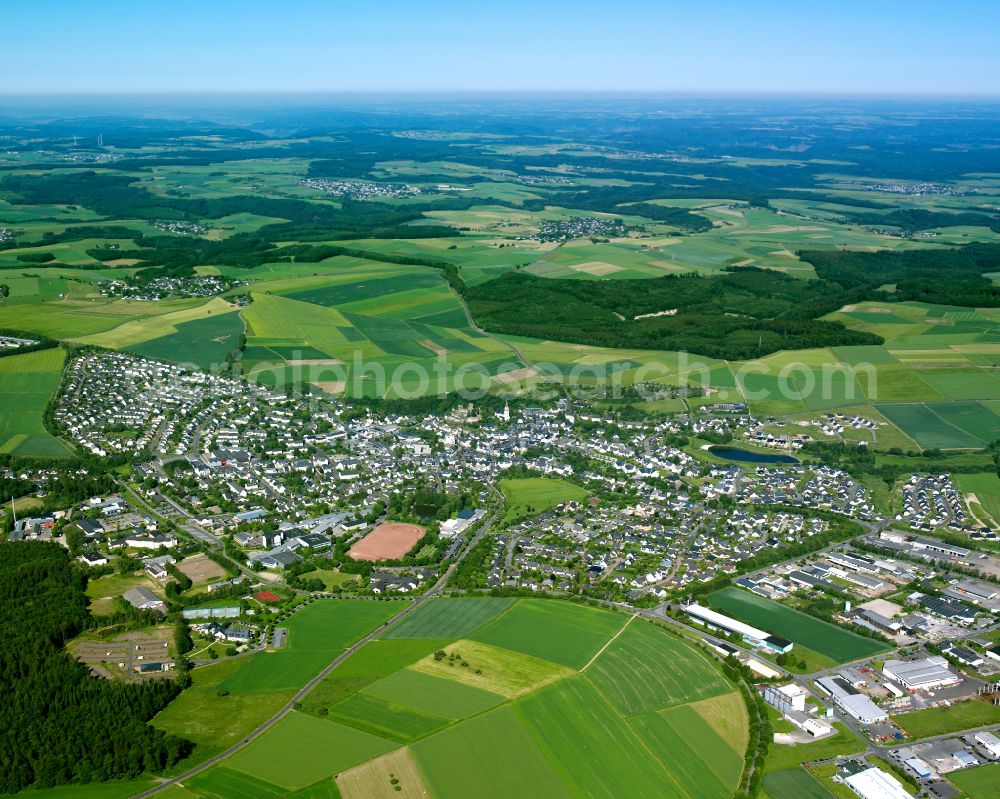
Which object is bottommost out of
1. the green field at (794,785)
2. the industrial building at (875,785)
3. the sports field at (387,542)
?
the green field at (794,785)

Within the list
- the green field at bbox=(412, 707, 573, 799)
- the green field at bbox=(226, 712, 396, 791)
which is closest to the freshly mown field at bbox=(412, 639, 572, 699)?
the green field at bbox=(412, 707, 573, 799)

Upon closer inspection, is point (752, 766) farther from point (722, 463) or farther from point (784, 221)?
point (784, 221)

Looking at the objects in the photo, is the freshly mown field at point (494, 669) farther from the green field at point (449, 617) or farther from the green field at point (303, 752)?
the green field at point (303, 752)

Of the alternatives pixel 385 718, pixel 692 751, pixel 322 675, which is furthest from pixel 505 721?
pixel 322 675

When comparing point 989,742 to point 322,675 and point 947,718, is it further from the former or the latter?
point 322,675

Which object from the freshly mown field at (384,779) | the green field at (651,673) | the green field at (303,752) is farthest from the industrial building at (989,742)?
the green field at (303,752)

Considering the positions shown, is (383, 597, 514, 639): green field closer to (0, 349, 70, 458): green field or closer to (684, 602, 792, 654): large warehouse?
(684, 602, 792, 654): large warehouse
